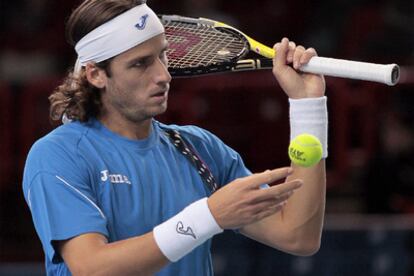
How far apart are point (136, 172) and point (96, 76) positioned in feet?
1.45

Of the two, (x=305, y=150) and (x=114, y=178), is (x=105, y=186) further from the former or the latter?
(x=305, y=150)

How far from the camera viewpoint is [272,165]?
32.8 feet

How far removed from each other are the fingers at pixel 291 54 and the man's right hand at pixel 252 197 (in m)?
0.93

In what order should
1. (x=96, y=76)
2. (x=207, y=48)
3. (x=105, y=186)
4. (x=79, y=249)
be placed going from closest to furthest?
(x=79, y=249) → (x=105, y=186) → (x=96, y=76) → (x=207, y=48)

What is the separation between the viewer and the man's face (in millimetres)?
4695

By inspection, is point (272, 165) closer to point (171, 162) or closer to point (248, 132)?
point (248, 132)

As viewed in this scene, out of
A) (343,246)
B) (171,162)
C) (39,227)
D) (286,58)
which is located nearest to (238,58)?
(286,58)

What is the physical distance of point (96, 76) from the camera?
485 cm

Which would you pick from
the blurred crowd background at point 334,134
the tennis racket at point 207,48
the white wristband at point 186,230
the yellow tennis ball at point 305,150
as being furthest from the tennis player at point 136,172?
the blurred crowd background at point 334,134

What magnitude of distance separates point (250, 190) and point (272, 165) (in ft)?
19.3

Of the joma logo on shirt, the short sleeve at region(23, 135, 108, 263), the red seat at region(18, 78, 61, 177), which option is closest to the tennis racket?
the joma logo on shirt

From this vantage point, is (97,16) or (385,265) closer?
(97,16)

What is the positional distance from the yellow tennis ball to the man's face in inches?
23.0

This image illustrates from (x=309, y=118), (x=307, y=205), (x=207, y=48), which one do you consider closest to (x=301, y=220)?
(x=307, y=205)
